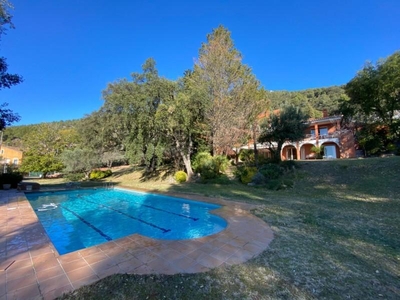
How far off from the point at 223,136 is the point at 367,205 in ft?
34.1

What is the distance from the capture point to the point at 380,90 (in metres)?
17.8

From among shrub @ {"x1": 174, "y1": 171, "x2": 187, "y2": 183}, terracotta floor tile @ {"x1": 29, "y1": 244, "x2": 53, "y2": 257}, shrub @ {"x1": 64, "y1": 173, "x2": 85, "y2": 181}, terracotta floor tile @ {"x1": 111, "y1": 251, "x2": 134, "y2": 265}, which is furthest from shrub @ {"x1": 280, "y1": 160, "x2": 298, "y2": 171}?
shrub @ {"x1": 64, "y1": 173, "x2": 85, "y2": 181}

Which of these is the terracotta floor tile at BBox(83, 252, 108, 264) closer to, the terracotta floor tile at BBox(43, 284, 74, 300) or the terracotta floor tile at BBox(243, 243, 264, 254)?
the terracotta floor tile at BBox(43, 284, 74, 300)

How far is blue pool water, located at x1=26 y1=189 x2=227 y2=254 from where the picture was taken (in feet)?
19.2

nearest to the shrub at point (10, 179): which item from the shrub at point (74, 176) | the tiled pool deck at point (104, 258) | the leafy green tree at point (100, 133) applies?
the shrub at point (74, 176)

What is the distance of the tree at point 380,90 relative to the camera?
16969mm

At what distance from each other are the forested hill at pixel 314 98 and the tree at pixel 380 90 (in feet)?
48.4

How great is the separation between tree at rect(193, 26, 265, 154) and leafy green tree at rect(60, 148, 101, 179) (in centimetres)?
1292

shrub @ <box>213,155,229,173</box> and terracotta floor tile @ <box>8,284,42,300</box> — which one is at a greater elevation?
shrub @ <box>213,155,229,173</box>

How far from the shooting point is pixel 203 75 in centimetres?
1661

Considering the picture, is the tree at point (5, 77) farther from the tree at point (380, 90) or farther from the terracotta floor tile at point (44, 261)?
the tree at point (380, 90)

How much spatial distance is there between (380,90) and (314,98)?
2932 cm

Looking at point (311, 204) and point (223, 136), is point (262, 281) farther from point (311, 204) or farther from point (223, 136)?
point (223, 136)

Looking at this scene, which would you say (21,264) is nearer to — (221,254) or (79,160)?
(221,254)
